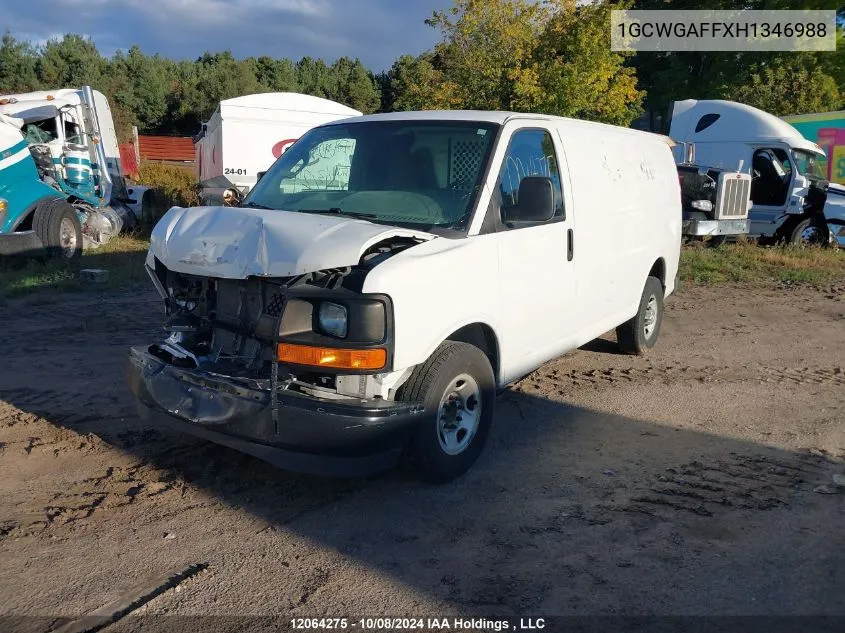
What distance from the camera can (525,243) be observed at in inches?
191

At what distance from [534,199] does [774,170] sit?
1325cm

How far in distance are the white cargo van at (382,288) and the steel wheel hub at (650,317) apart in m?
1.53

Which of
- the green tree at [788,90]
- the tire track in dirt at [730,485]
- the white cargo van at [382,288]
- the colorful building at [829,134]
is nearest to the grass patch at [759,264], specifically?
the white cargo van at [382,288]

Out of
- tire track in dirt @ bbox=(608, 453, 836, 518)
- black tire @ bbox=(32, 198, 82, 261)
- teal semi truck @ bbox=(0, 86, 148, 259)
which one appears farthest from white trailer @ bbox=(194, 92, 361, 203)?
tire track in dirt @ bbox=(608, 453, 836, 518)

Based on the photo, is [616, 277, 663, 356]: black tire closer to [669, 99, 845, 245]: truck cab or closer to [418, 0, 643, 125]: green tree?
[669, 99, 845, 245]: truck cab

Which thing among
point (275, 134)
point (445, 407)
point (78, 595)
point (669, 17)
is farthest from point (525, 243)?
point (669, 17)

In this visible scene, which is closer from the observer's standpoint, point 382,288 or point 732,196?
point 382,288

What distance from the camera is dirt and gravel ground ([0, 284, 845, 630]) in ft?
10.9

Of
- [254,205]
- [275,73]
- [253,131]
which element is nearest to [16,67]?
[275,73]

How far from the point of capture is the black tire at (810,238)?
1555 centimetres

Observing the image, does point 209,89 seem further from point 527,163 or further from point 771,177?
point 527,163

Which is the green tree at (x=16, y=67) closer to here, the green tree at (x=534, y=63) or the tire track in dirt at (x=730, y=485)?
the green tree at (x=534, y=63)

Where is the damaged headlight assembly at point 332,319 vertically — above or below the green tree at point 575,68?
below

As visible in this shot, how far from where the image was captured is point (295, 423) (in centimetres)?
370
